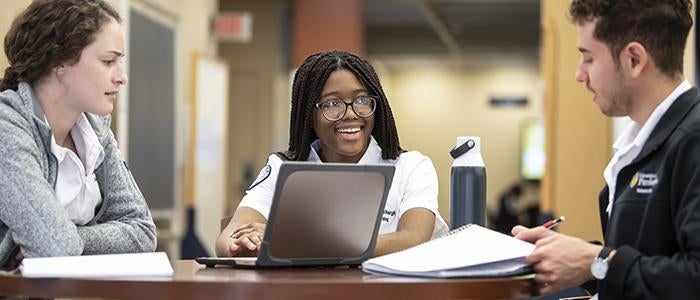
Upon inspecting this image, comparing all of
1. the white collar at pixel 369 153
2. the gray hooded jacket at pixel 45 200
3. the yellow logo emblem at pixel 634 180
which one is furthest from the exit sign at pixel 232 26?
the yellow logo emblem at pixel 634 180

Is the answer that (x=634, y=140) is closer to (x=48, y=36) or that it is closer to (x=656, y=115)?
(x=656, y=115)

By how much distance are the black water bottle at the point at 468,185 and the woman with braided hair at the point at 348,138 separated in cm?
9

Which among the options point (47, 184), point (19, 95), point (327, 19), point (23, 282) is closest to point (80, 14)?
point (19, 95)

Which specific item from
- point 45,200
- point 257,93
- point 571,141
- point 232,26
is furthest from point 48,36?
point 257,93

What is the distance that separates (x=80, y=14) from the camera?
2369 mm

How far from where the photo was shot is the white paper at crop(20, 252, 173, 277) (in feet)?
6.04

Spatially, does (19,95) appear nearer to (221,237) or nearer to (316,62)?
(221,237)

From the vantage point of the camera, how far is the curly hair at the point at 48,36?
2.34 m

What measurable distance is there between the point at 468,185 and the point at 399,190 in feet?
0.81

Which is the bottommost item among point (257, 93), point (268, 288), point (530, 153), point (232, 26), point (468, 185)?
point (530, 153)

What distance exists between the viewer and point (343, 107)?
268cm

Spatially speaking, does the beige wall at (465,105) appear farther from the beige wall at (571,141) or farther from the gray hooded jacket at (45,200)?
the gray hooded jacket at (45,200)

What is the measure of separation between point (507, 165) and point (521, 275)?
721 inches

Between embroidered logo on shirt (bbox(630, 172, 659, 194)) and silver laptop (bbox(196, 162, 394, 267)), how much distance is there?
450mm
